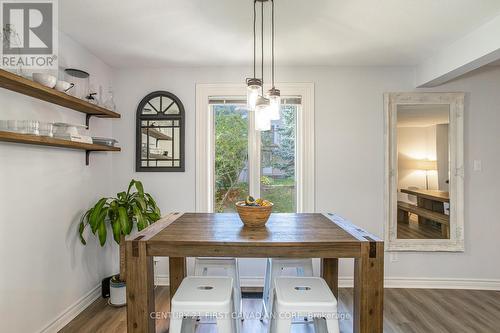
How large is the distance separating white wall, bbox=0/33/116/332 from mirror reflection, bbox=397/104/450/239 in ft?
10.4

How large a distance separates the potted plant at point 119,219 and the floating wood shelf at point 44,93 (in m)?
0.78

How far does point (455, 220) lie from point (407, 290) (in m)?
0.90

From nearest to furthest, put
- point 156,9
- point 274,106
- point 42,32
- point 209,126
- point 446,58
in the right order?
point 274,106, point 156,9, point 42,32, point 446,58, point 209,126

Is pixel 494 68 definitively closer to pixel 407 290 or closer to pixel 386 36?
pixel 386 36

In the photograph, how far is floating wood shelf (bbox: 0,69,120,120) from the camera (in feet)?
5.37

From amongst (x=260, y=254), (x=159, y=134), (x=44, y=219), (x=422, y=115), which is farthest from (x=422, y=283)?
(x=44, y=219)

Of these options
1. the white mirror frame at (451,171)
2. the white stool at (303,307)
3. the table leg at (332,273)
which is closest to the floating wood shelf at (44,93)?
the white stool at (303,307)

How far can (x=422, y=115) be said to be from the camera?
3.05m

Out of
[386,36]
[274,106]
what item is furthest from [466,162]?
[274,106]

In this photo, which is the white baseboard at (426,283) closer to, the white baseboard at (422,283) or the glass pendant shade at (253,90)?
the white baseboard at (422,283)

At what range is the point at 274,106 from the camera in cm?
173

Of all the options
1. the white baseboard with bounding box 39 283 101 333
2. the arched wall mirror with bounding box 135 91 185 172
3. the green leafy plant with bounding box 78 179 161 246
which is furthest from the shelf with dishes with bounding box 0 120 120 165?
the white baseboard with bounding box 39 283 101 333

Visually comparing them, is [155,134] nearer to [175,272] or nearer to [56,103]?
[56,103]

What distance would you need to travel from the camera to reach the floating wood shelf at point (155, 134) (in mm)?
3102
